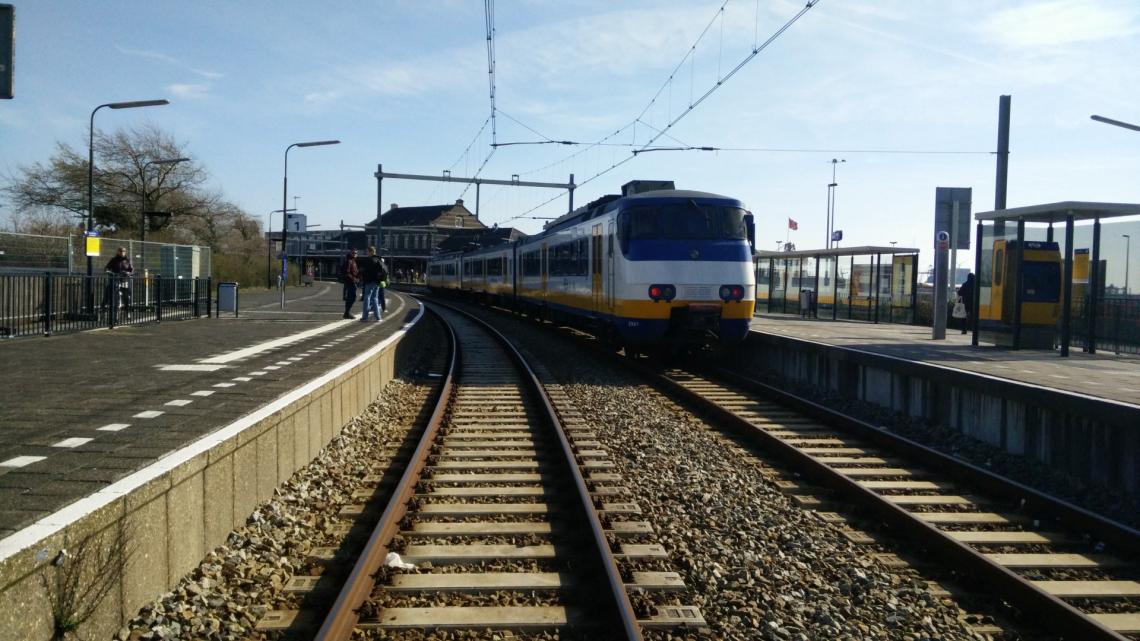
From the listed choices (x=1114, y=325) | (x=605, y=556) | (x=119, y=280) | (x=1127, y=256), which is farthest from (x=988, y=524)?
(x=119, y=280)

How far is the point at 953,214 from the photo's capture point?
18344mm

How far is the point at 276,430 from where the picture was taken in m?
7.41

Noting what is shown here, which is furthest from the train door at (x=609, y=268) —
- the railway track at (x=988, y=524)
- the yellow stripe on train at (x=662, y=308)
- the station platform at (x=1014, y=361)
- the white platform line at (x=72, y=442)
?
the white platform line at (x=72, y=442)

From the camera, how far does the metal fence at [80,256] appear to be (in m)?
16.7

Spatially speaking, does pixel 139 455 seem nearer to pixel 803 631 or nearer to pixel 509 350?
pixel 803 631

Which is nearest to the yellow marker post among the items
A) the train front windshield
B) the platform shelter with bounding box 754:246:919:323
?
the train front windshield

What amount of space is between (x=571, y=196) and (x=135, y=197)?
22524mm

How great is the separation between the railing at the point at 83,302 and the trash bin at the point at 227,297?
1.72 m

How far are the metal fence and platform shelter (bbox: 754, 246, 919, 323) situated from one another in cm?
1507

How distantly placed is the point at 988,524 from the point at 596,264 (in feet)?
39.0

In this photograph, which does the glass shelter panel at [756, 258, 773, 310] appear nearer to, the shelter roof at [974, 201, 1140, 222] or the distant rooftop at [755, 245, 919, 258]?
the distant rooftop at [755, 245, 919, 258]

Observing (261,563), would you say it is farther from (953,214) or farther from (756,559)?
(953,214)

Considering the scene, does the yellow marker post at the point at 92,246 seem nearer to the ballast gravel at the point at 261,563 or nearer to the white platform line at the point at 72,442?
the ballast gravel at the point at 261,563

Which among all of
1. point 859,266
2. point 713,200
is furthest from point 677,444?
point 859,266
